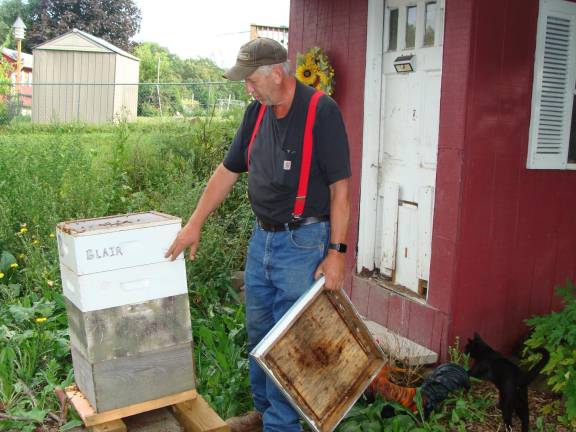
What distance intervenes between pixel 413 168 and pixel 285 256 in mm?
1981

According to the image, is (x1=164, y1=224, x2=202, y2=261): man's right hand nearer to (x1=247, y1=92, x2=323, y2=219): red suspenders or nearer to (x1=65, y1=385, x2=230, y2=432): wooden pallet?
(x1=247, y1=92, x2=323, y2=219): red suspenders

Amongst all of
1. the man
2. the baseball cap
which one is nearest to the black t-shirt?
the man

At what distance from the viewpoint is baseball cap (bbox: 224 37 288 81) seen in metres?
3.27

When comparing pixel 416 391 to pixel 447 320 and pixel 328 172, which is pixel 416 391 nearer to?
pixel 447 320

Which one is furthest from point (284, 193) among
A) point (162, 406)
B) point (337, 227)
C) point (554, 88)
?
point (554, 88)

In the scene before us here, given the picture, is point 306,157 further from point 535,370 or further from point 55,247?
point 55,247

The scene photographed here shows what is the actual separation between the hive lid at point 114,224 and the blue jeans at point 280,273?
19.3 inches

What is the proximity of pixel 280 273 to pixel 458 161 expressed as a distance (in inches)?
69.6

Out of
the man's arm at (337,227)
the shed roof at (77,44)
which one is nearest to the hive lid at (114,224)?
the man's arm at (337,227)

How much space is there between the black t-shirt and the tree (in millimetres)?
43839

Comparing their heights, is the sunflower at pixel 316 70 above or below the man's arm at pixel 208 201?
above

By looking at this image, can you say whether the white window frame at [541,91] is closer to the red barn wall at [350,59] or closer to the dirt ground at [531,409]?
the red barn wall at [350,59]

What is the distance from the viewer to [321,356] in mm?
3500

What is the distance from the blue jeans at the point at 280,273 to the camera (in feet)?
11.4
